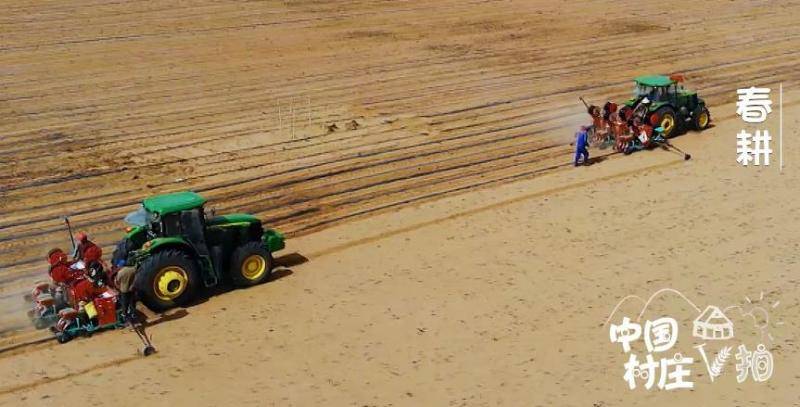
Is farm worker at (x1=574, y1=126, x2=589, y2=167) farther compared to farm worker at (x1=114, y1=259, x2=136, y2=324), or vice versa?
farm worker at (x1=574, y1=126, x2=589, y2=167)

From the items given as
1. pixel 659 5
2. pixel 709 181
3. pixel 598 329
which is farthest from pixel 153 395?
pixel 659 5

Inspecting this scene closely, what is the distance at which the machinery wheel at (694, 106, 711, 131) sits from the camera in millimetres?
19406

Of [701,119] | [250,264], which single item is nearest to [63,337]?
[250,264]

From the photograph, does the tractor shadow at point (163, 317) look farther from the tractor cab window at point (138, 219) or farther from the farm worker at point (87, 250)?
the tractor cab window at point (138, 219)

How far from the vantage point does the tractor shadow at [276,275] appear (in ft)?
40.0

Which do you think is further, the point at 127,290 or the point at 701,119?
the point at 701,119

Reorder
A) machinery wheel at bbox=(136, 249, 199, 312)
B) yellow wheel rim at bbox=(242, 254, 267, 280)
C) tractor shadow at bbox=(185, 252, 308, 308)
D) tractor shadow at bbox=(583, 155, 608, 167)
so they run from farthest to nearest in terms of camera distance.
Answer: tractor shadow at bbox=(583, 155, 608, 167)
yellow wheel rim at bbox=(242, 254, 267, 280)
tractor shadow at bbox=(185, 252, 308, 308)
machinery wheel at bbox=(136, 249, 199, 312)

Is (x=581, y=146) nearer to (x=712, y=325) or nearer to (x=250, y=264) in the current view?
(x=712, y=325)

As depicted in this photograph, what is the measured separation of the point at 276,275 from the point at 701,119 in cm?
1092

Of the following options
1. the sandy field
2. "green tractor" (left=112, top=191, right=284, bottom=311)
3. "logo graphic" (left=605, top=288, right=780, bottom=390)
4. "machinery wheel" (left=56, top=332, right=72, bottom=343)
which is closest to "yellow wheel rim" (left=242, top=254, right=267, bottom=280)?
"green tractor" (left=112, top=191, right=284, bottom=311)

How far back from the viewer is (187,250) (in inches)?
461

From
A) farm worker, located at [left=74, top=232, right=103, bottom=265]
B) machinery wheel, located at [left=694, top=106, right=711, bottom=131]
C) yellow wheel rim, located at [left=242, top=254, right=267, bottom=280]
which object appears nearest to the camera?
farm worker, located at [left=74, top=232, right=103, bottom=265]

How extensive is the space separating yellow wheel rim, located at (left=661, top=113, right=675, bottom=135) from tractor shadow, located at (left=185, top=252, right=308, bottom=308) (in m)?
9.10

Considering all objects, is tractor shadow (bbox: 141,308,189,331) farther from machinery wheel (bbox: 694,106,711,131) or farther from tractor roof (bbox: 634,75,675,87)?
machinery wheel (bbox: 694,106,711,131)
